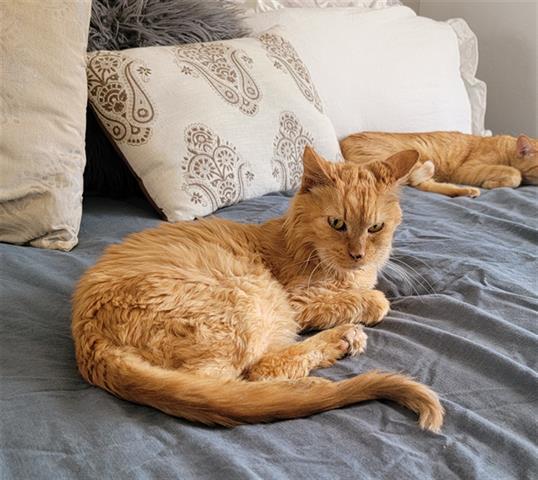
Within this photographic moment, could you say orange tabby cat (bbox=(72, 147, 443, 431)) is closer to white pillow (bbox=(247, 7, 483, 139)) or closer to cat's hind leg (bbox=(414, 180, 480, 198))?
cat's hind leg (bbox=(414, 180, 480, 198))

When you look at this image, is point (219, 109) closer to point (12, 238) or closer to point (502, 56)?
point (12, 238)

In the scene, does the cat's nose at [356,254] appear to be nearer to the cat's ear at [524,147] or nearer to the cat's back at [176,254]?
the cat's back at [176,254]

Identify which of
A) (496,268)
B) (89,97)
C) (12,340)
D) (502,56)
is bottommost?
(12,340)

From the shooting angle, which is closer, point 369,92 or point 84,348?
point 84,348

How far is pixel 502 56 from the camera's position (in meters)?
3.21

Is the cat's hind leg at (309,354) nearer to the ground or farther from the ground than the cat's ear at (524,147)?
nearer to the ground

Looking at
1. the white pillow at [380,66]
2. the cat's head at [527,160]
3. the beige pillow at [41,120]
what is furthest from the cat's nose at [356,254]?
the cat's head at [527,160]

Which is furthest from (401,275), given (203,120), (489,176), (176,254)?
(489,176)

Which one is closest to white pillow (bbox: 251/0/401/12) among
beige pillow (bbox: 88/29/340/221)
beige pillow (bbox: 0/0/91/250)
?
beige pillow (bbox: 88/29/340/221)

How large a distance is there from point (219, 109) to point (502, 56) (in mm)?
2161

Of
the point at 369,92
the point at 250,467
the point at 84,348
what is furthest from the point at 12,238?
the point at 369,92

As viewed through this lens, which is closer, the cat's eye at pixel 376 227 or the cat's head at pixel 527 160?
the cat's eye at pixel 376 227

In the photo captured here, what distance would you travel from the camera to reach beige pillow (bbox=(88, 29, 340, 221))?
159cm

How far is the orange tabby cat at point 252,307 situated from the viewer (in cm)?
88
